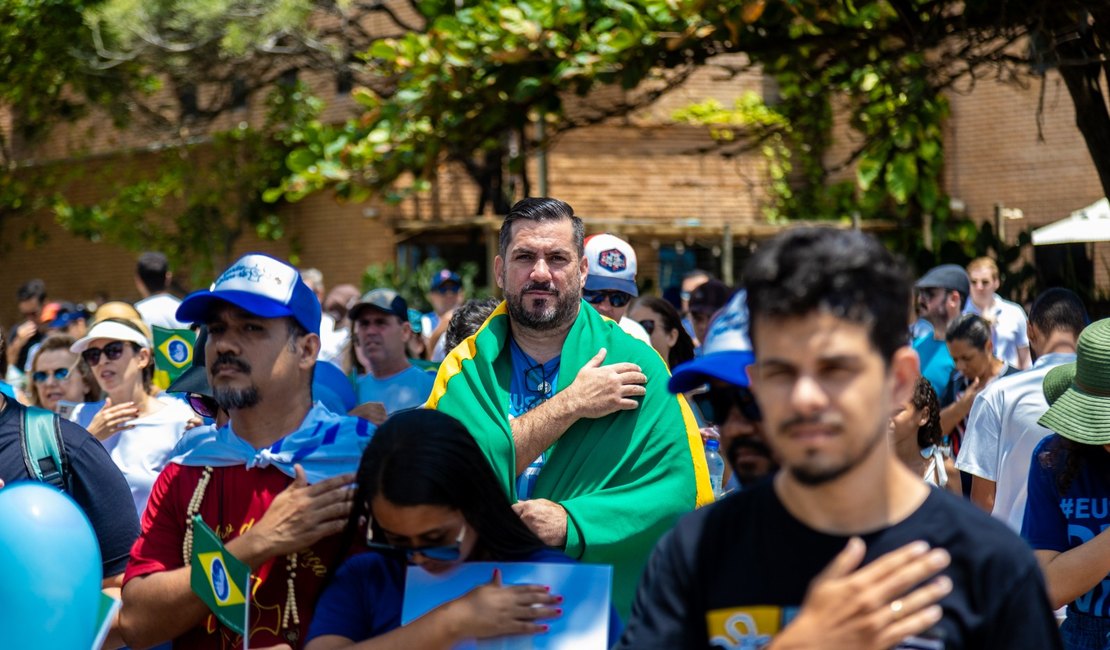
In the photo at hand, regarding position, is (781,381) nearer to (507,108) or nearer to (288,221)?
(507,108)

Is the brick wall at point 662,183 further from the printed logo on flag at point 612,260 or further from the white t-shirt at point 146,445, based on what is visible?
the white t-shirt at point 146,445

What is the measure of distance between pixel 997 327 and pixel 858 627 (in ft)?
28.8

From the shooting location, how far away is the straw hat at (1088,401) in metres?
3.88

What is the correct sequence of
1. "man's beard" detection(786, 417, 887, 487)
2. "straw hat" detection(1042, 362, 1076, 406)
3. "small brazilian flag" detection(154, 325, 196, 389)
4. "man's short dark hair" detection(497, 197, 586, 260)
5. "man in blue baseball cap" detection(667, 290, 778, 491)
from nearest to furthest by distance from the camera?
"man's beard" detection(786, 417, 887, 487), "man in blue baseball cap" detection(667, 290, 778, 491), "man's short dark hair" detection(497, 197, 586, 260), "straw hat" detection(1042, 362, 1076, 406), "small brazilian flag" detection(154, 325, 196, 389)

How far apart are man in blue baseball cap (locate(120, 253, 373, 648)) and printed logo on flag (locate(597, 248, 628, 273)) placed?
8.83 feet

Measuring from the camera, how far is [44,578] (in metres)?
2.96

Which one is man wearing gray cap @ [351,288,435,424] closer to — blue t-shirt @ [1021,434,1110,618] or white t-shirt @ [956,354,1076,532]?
white t-shirt @ [956,354,1076,532]

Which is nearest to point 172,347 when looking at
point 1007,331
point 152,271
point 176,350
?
point 176,350

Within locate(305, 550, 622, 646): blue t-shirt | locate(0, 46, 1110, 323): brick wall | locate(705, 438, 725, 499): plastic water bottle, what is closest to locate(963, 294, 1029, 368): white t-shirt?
locate(705, 438, 725, 499): plastic water bottle

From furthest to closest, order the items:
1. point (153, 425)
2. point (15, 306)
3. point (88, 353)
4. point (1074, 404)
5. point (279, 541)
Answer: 1. point (15, 306)
2. point (88, 353)
3. point (153, 425)
4. point (1074, 404)
5. point (279, 541)

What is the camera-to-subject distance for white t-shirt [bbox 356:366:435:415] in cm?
746

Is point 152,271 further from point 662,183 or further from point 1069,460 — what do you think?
point 662,183

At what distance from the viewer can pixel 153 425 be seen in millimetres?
6270

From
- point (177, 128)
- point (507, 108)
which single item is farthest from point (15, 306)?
point (507, 108)
